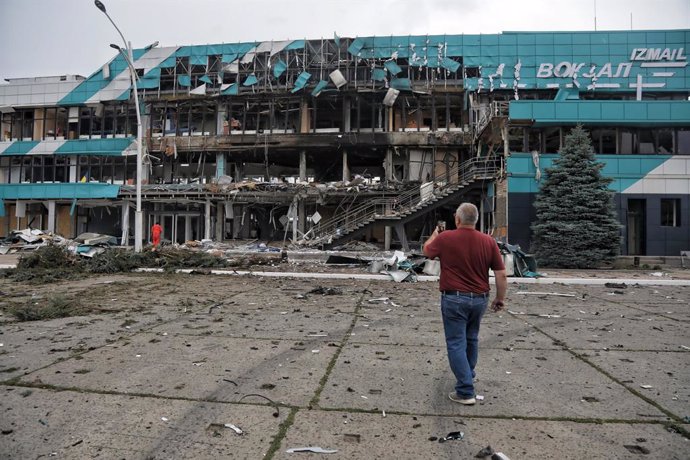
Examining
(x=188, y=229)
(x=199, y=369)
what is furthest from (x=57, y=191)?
(x=199, y=369)

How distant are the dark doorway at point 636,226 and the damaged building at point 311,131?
0.17 metres

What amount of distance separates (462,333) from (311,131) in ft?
103

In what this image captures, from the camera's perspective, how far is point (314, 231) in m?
30.3

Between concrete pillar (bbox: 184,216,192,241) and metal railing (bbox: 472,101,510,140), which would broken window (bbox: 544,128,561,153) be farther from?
concrete pillar (bbox: 184,216,192,241)

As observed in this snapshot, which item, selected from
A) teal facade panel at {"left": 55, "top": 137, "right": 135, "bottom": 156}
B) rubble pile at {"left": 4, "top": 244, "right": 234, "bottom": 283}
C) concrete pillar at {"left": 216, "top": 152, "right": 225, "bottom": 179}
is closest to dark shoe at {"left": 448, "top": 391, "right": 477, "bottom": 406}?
rubble pile at {"left": 4, "top": 244, "right": 234, "bottom": 283}

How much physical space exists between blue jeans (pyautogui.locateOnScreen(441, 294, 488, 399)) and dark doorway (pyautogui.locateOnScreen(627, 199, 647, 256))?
23.0 metres

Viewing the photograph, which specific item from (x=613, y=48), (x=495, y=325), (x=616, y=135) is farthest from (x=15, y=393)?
(x=613, y=48)

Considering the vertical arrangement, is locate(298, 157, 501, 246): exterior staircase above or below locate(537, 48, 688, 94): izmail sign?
below

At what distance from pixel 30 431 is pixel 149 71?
3715 cm

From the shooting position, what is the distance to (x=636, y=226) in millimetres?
23047

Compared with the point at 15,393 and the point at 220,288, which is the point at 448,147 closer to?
the point at 220,288

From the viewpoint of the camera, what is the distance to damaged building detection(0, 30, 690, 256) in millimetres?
28844

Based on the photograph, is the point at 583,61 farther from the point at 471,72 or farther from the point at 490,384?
the point at 490,384

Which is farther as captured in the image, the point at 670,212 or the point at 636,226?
the point at 636,226
